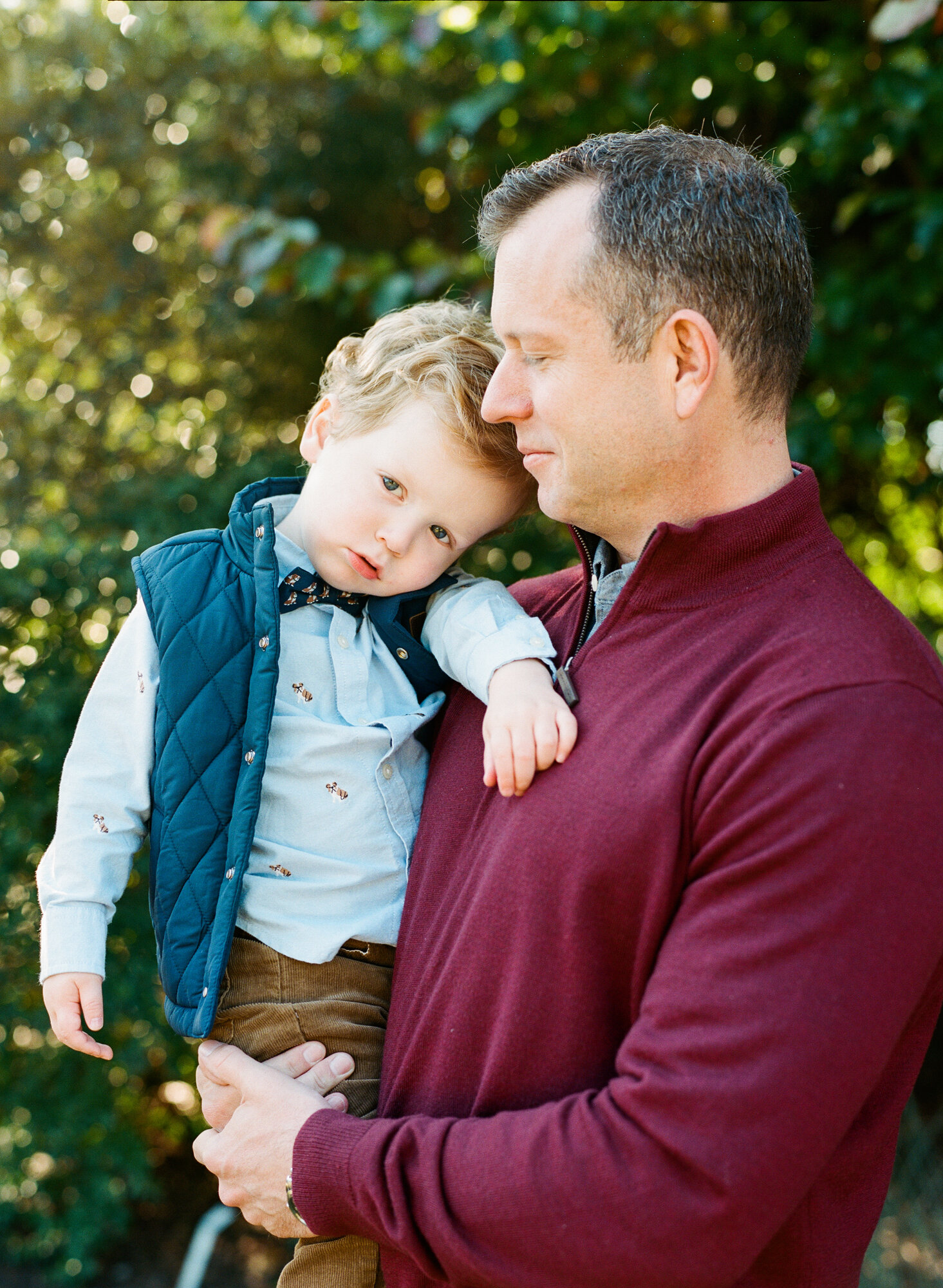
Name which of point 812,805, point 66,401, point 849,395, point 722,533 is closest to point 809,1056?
point 812,805

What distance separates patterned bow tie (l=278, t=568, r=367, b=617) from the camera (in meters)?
1.74

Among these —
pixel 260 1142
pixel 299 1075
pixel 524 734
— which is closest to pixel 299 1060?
pixel 299 1075

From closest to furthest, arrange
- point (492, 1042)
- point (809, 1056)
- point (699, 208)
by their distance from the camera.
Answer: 1. point (809, 1056)
2. point (492, 1042)
3. point (699, 208)

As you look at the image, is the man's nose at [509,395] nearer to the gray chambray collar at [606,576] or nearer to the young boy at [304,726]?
the young boy at [304,726]

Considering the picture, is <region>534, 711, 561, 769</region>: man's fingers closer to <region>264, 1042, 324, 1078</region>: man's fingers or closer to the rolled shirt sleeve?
the rolled shirt sleeve

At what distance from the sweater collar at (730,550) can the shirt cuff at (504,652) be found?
0.24 meters

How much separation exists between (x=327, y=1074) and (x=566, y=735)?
64 cm

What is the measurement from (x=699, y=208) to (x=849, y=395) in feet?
6.42

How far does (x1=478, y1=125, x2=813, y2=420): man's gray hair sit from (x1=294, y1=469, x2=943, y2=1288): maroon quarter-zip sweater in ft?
0.80

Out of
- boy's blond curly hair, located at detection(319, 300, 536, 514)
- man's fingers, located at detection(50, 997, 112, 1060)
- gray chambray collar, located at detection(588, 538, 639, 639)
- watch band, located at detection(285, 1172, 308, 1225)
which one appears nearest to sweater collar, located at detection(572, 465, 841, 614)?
gray chambray collar, located at detection(588, 538, 639, 639)

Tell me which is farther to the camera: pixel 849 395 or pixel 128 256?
pixel 128 256

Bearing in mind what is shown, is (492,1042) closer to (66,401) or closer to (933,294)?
(933,294)

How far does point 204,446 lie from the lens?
12.1 ft

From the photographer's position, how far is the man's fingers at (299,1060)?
1.59 meters
